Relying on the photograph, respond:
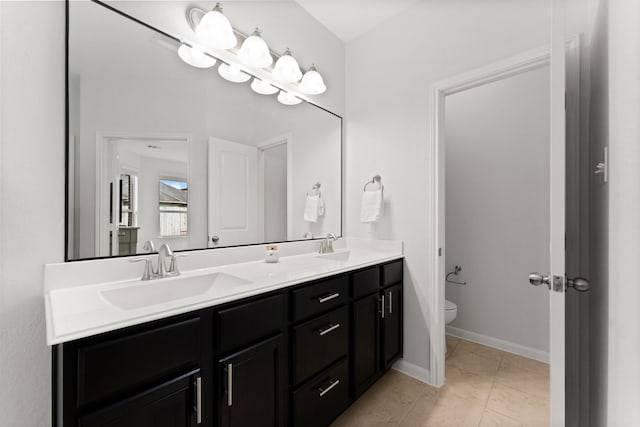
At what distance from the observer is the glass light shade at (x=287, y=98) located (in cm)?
194

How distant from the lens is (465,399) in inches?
69.4

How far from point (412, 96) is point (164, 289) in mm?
1940

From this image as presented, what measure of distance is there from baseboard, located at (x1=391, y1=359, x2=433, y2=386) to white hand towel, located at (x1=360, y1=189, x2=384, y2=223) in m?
1.06

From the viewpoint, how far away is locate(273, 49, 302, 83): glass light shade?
6.13 ft

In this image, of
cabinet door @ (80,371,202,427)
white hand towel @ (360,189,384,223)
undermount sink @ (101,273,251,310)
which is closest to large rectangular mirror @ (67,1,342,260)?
undermount sink @ (101,273,251,310)

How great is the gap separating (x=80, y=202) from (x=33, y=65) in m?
0.50

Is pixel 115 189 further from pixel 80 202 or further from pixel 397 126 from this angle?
pixel 397 126

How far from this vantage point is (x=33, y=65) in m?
1.01

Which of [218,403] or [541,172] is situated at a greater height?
[541,172]

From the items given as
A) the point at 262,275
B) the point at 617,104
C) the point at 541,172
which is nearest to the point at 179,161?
the point at 262,275

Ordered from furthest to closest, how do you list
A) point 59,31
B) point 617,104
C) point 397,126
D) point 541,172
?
point 541,172 < point 397,126 < point 59,31 < point 617,104

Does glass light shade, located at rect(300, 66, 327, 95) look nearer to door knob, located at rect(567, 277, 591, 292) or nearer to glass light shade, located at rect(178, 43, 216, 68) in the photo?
glass light shade, located at rect(178, 43, 216, 68)

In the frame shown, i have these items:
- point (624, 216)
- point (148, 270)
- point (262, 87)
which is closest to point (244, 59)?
point (262, 87)

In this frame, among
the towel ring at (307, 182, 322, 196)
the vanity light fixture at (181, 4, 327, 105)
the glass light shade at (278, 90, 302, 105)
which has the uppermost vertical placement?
the vanity light fixture at (181, 4, 327, 105)
